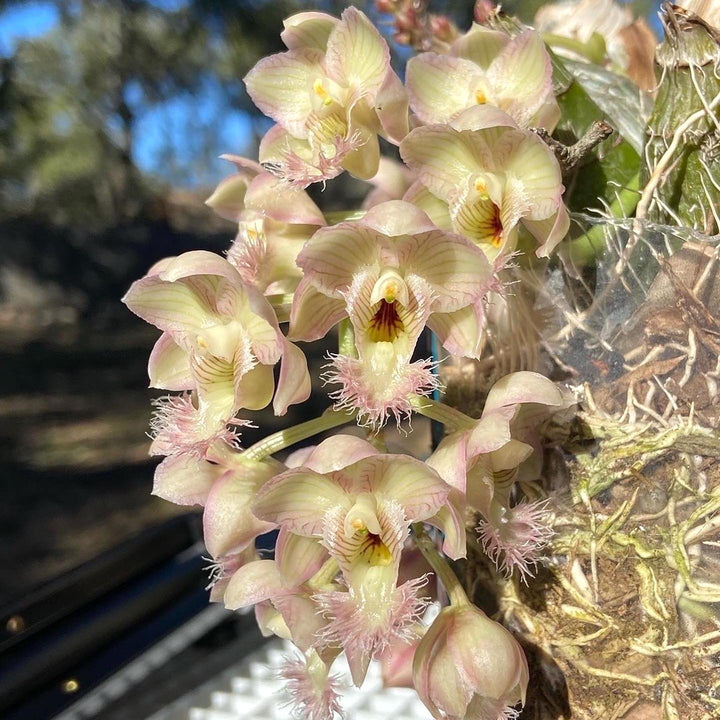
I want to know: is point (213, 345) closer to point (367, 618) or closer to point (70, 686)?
point (367, 618)

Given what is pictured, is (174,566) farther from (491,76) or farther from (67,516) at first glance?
(67,516)

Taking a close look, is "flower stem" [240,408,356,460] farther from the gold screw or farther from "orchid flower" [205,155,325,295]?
the gold screw

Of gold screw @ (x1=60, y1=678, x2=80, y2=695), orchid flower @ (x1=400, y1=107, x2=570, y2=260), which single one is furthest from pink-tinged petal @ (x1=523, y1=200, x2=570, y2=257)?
gold screw @ (x1=60, y1=678, x2=80, y2=695)

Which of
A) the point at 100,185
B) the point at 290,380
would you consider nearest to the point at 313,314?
the point at 290,380

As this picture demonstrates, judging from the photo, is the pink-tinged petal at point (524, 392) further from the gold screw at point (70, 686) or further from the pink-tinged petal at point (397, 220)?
the gold screw at point (70, 686)

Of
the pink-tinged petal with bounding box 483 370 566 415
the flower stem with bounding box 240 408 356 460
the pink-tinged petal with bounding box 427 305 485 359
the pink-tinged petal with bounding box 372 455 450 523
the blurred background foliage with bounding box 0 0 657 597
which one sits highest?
the pink-tinged petal with bounding box 427 305 485 359

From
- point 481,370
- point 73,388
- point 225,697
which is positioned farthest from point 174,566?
point 73,388
